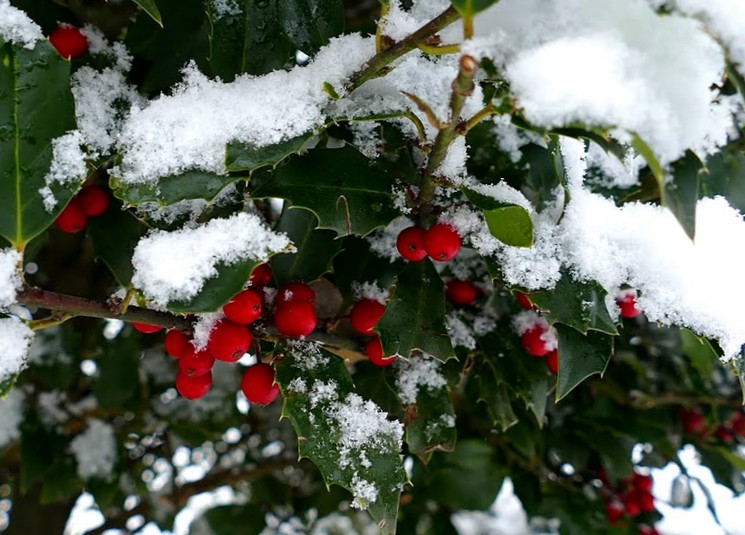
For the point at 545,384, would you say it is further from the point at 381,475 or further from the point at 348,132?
the point at 348,132

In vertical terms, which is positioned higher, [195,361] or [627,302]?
[627,302]

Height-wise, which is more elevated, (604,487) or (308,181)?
(308,181)

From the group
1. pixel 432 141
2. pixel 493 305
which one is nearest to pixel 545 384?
pixel 493 305

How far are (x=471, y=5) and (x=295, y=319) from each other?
43cm

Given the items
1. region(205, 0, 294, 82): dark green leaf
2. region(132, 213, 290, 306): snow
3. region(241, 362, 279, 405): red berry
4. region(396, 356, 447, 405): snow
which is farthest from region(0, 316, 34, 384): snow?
region(396, 356, 447, 405): snow

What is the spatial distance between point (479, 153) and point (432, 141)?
27 cm

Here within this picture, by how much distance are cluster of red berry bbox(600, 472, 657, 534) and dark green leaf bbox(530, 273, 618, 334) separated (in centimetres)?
111

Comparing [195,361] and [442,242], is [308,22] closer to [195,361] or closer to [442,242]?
[442,242]

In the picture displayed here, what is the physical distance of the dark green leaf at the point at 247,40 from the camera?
0.85 meters

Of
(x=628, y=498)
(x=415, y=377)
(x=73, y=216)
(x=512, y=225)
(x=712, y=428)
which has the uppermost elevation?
(x=512, y=225)

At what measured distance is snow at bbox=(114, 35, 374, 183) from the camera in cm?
74

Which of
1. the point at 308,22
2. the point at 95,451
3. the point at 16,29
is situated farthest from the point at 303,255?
the point at 95,451

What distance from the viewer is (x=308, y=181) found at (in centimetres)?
82

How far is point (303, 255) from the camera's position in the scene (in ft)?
3.05
